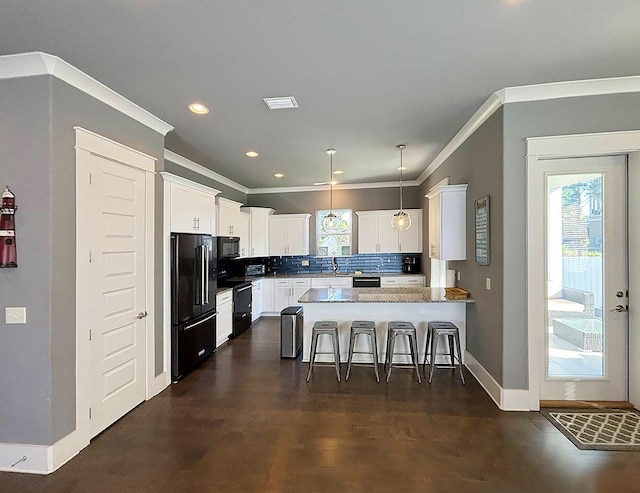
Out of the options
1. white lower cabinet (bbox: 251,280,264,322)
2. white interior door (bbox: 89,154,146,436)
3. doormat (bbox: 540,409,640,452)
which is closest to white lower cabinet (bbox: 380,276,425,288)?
white lower cabinet (bbox: 251,280,264,322)

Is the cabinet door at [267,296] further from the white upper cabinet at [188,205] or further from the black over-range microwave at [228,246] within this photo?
the white upper cabinet at [188,205]

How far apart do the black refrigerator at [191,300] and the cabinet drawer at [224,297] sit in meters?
0.41

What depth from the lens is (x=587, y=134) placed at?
2988 millimetres

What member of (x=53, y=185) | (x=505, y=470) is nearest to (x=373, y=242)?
(x=505, y=470)

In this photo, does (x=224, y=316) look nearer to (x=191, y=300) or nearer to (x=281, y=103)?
(x=191, y=300)

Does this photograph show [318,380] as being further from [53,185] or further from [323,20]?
[323,20]

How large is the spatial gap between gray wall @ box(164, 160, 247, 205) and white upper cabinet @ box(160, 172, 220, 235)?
85 centimetres

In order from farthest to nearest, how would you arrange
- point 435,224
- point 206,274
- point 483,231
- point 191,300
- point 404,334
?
point 435,224 → point 206,274 → point 191,300 → point 404,334 → point 483,231

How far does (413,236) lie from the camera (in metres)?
7.20

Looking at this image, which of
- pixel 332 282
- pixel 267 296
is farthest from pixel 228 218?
pixel 332 282

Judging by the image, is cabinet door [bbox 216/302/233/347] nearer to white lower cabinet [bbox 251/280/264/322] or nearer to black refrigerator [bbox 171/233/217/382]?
black refrigerator [bbox 171/233/217/382]

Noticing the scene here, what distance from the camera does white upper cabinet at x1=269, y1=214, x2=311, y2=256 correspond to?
7.64m

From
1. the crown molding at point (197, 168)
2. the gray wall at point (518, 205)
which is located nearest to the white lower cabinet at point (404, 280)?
the crown molding at point (197, 168)

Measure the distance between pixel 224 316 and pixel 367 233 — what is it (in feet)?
11.5
